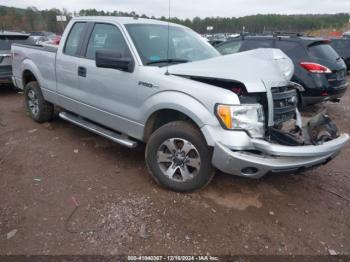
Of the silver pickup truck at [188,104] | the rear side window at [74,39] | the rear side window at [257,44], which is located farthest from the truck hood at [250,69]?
the rear side window at [257,44]

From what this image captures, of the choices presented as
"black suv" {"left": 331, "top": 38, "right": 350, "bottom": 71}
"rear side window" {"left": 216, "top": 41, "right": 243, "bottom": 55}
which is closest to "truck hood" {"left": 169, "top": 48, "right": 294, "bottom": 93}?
"rear side window" {"left": 216, "top": 41, "right": 243, "bottom": 55}

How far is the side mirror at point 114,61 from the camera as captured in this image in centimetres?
346

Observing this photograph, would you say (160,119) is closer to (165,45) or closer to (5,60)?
(165,45)

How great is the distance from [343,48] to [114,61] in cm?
1387

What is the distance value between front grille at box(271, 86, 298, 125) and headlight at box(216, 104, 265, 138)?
0.37 metres

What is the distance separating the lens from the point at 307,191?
3.65 meters

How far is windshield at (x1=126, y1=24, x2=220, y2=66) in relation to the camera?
3.77m

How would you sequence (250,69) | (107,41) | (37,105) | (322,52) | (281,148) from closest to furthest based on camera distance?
(281,148) → (250,69) → (107,41) → (37,105) → (322,52)

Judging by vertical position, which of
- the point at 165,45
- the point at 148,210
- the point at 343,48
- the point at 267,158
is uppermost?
the point at 165,45

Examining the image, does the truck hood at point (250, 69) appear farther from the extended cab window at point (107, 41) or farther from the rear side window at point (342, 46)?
the rear side window at point (342, 46)

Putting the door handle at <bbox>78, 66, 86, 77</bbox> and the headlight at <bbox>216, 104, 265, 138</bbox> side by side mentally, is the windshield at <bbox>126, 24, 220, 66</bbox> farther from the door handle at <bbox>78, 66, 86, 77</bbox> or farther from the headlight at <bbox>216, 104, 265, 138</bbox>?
the headlight at <bbox>216, 104, 265, 138</bbox>

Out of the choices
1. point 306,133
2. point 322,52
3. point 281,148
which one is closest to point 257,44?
point 322,52

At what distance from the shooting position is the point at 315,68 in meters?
6.42

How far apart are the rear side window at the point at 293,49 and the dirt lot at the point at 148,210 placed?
2.92 m
